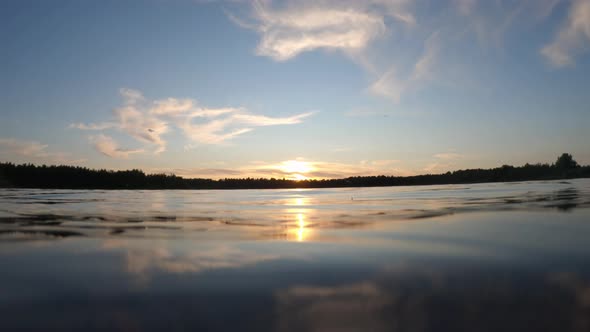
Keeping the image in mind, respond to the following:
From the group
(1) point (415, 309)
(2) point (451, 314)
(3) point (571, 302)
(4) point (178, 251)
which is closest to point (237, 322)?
(1) point (415, 309)

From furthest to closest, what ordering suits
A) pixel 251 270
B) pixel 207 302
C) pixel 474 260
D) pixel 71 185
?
pixel 71 185, pixel 474 260, pixel 251 270, pixel 207 302

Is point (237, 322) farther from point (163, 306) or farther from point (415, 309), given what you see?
point (415, 309)

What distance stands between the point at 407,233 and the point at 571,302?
16.8 ft

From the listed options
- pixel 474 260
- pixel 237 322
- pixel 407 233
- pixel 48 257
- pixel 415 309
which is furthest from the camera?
pixel 407 233

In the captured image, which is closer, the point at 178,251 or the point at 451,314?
the point at 451,314

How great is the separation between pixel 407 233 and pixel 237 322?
6339mm

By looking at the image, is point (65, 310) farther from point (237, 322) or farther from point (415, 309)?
point (415, 309)

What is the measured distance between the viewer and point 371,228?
Result: 9.99 meters

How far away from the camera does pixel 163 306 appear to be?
3.97 metres

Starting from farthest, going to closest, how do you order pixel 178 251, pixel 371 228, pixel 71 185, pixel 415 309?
pixel 71 185, pixel 371 228, pixel 178 251, pixel 415 309

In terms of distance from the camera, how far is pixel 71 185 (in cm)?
10362

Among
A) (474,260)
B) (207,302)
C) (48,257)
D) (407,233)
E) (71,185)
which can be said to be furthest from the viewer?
(71,185)

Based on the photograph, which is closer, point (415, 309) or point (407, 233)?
point (415, 309)

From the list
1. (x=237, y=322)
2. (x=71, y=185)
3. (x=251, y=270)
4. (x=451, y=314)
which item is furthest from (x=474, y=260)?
(x=71, y=185)
